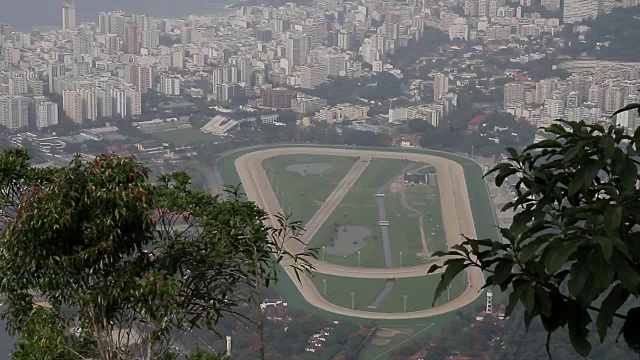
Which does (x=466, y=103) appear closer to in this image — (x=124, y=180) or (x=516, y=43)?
(x=516, y=43)

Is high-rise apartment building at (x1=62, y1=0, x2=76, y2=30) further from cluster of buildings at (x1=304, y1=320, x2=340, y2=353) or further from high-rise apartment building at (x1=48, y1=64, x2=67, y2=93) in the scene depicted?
cluster of buildings at (x1=304, y1=320, x2=340, y2=353)

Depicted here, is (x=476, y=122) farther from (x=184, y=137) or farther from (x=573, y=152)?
(x=573, y=152)

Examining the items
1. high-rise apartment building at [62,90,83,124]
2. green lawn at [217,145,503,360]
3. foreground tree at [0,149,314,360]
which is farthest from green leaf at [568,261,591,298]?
high-rise apartment building at [62,90,83,124]

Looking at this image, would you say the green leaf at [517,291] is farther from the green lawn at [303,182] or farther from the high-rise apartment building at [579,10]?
the high-rise apartment building at [579,10]

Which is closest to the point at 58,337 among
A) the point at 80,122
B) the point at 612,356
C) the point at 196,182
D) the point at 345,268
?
the point at 612,356

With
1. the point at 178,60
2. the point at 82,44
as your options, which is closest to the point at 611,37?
the point at 178,60

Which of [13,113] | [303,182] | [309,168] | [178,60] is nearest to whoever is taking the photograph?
[303,182]

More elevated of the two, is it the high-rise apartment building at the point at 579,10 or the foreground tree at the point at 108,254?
the high-rise apartment building at the point at 579,10

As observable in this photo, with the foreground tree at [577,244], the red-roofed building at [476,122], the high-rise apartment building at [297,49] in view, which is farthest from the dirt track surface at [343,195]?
the high-rise apartment building at [297,49]
